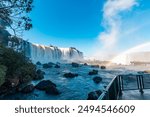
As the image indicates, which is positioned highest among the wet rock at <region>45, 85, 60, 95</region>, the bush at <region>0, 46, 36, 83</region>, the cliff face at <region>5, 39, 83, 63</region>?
the cliff face at <region>5, 39, 83, 63</region>

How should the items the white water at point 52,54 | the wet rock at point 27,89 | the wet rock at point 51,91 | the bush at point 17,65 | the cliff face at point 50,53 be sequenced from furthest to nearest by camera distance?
the white water at point 52,54
the cliff face at point 50,53
the wet rock at point 51,91
the wet rock at point 27,89
the bush at point 17,65

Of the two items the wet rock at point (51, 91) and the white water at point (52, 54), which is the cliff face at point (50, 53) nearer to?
the white water at point (52, 54)

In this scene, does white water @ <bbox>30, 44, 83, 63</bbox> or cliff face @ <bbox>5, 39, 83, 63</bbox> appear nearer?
cliff face @ <bbox>5, 39, 83, 63</bbox>

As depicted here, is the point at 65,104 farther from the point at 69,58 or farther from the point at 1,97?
the point at 69,58

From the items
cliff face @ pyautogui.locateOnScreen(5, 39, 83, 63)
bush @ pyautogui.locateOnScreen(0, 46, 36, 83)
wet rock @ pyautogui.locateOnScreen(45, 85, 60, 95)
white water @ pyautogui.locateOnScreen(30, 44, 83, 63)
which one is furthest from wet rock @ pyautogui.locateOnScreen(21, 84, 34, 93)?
white water @ pyautogui.locateOnScreen(30, 44, 83, 63)

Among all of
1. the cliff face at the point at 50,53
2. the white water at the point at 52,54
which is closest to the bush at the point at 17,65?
the cliff face at the point at 50,53

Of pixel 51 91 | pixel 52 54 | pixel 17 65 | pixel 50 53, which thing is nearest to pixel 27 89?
pixel 51 91

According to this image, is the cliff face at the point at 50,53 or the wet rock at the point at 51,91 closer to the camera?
the wet rock at the point at 51,91

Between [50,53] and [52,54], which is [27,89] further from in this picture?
[52,54]

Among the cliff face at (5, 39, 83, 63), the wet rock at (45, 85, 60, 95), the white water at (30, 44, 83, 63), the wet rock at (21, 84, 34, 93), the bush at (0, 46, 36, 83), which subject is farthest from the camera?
the white water at (30, 44, 83, 63)

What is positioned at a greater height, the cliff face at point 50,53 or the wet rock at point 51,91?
the cliff face at point 50,53

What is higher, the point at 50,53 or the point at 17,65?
the point at 50,53

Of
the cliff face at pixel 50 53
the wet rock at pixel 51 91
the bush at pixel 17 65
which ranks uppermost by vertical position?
the cliff face at pixel 50 53

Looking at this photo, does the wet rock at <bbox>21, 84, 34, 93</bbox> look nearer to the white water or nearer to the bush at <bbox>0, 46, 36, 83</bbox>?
the bush at <bbox>0, 46, 36, 83</bbox>
